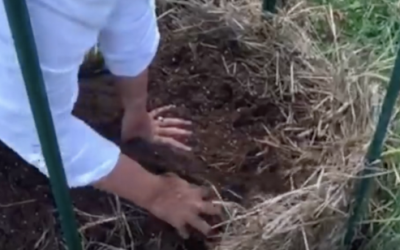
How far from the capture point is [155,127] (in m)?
1.31

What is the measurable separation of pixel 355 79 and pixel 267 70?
15 cm

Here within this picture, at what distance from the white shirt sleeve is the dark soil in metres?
0.20

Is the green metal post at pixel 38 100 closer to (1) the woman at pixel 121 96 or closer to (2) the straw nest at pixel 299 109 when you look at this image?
(1) the woman at pixel 121 96

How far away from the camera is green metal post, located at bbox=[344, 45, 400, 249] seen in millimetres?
966

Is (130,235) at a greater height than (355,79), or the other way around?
(355,79)

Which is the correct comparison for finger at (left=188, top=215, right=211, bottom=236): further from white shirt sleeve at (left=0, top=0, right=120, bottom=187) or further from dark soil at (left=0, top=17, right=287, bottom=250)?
white shirt sleeve at (left=0, top=0, right=120, bottom=187)

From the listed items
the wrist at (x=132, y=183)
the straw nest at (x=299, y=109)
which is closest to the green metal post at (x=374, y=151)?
the straw nest at (x=299, y=109)

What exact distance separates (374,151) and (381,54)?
37cm

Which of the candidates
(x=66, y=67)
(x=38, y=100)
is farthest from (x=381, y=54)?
(x=38, y=100)

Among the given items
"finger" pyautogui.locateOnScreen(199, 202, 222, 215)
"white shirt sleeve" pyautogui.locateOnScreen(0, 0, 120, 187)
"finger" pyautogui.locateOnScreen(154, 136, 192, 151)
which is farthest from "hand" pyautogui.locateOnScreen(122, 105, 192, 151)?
"white shirt sleeve" pyautogui.locateOnScreen(0, 0, 120, 187)

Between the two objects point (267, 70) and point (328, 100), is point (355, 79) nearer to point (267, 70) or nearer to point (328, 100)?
point (328, 100)

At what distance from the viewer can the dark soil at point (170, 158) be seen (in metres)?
1.22

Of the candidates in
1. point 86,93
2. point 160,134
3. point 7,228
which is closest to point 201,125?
point 160,134

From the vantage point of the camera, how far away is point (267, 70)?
142 cm
